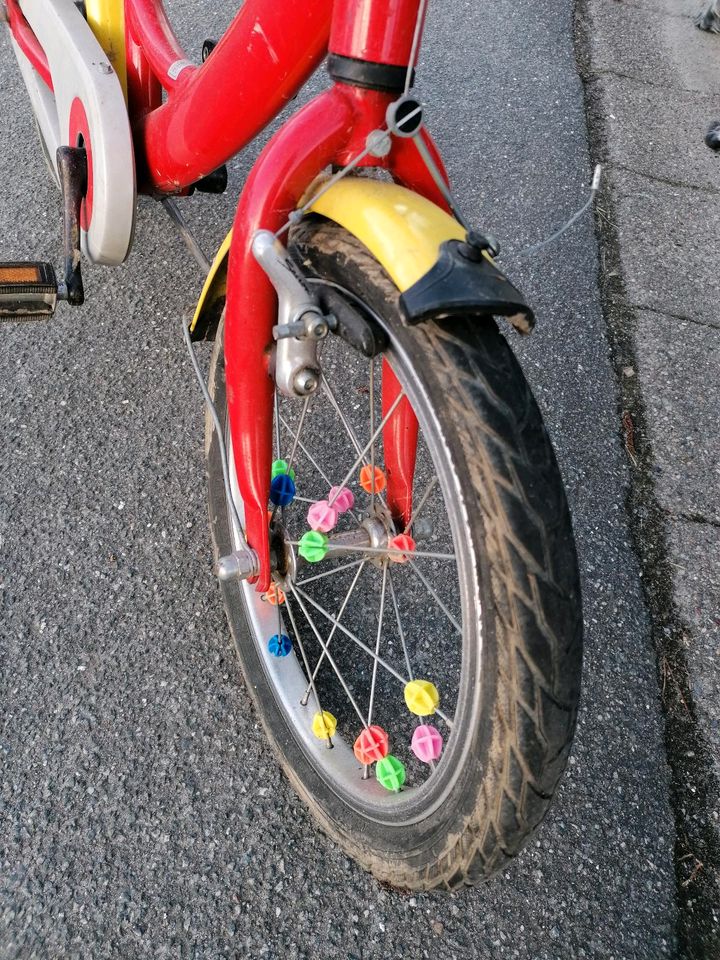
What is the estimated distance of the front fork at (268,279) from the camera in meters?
0.85

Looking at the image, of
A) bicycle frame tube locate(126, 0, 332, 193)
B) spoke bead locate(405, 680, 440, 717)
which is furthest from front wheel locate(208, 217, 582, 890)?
bicycle frame tube locate(126, 0, 332, 193)

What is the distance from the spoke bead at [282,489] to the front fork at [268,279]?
0.29ft

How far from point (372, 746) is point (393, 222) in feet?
2.22

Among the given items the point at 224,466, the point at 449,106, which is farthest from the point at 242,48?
the point at 449,106

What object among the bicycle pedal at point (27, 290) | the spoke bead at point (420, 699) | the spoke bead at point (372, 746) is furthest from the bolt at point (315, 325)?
the bicycle pedal at point (27, 290)

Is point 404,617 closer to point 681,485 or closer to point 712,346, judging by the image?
point 681,485

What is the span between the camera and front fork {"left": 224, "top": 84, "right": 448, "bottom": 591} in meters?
0.85

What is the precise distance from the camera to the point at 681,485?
1661mm

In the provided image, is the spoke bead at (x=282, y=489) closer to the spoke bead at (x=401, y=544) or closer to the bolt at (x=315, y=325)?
the spoke bead at (x=401, y=544)

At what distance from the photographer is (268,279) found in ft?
3.06

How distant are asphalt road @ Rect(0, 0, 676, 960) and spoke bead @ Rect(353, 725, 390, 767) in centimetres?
18

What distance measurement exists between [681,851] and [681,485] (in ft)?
2.46

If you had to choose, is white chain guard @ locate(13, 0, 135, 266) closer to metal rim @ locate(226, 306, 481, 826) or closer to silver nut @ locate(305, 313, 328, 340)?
metal rim @ locate(226, 306, 481, 826)

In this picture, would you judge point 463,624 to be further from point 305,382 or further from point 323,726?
point 323,726
